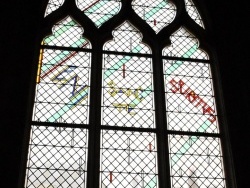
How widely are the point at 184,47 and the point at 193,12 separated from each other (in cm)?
58

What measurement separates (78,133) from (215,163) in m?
1.42

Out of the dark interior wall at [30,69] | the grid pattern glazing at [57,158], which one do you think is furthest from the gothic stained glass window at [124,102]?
the dark interior wall at [30,69]

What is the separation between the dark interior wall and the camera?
5352mm

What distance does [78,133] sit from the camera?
5.62 metres

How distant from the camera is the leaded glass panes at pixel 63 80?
5734 millimetres

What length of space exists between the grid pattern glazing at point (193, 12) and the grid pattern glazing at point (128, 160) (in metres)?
1.76

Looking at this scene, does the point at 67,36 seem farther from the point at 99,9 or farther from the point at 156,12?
the point at 156,12

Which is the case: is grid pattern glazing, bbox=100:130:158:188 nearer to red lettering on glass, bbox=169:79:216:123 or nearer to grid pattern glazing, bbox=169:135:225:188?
grid pattern glazing, bbox=169:135:225:188

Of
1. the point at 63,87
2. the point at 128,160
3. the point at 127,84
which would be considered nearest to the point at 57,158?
the point at 128,160

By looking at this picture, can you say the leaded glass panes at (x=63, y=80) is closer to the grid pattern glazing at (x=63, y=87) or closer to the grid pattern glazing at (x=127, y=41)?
the grid pattern glazing at (x=63, y=87)
